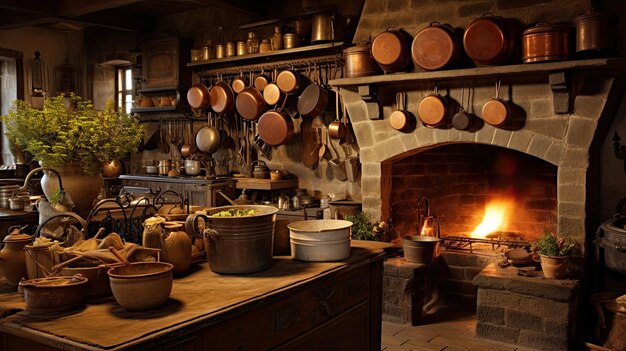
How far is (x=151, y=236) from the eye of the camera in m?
2.09

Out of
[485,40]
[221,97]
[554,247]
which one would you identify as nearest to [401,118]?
[485,40]

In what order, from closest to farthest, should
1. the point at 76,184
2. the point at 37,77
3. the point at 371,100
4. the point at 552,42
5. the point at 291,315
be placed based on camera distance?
the point at 291,315 → the point at 76,184 → the point at 552,42 → the point at 371,100 → the point at 37,77

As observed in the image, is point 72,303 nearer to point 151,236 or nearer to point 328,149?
point 151,236

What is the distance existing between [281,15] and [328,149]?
1.70 metres

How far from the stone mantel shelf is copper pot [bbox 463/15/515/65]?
92mm

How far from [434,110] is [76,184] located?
8.93 ft

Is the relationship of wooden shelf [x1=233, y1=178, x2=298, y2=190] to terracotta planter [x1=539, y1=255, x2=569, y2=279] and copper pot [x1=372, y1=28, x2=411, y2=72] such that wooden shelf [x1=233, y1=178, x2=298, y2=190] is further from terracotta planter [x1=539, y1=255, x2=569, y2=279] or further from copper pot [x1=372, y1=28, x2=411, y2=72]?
terracotta planter [x1=539, y1=255, x2=569, y2=279]

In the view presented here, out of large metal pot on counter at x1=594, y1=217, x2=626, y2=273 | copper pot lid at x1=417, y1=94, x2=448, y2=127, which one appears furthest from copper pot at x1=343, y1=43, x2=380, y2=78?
large metal pot on counter at x1=594, y1=217, x2=626, y2=273

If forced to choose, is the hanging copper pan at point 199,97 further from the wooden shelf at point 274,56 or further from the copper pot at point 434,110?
the copper pot at point 434,110

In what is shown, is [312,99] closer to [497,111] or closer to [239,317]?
[497,111]

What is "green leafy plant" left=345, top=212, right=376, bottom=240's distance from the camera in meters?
4.68

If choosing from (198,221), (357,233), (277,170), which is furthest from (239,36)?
(198,221)

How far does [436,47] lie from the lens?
423 centimetres

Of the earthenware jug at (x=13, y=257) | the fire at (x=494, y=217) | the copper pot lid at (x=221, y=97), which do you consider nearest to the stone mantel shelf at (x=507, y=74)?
the fire at (x=494, y=217)
